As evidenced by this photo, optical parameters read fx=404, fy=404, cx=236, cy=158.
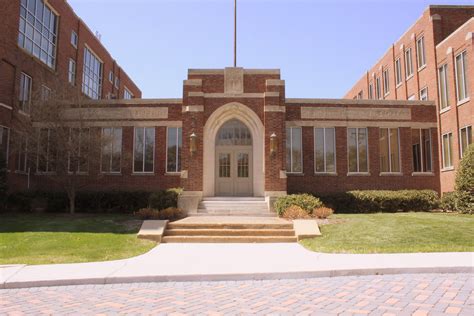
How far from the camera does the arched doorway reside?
20.2 m

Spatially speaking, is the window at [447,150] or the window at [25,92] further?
the window at [25,92]

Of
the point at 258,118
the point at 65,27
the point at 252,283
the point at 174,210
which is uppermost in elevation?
the point at 65,27

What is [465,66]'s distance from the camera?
66.3 feet

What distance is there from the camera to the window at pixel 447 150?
21167 millimetres

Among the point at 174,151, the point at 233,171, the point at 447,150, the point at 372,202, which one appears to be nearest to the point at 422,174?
the point at 447,150

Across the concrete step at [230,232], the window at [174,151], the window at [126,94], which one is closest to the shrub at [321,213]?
the concrete step at [230,232]

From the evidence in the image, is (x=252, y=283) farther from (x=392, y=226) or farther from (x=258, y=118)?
(x=258, y=118)

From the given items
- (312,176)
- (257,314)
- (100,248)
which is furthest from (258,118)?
(257,314)

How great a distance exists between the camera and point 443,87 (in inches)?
874

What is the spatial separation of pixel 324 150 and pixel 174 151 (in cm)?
803

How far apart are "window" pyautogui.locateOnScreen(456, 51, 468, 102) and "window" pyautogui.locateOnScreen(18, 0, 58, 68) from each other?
23.0 meters

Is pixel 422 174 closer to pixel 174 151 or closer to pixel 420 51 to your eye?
pixel 420 51

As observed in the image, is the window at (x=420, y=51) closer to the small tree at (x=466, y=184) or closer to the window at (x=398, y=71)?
the window at (x=398, y=71)

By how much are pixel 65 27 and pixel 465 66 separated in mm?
24122
